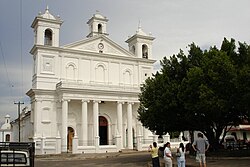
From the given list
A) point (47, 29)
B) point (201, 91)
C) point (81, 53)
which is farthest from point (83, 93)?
point (201, 91)

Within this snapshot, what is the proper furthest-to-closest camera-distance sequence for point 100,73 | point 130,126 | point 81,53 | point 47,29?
point 100,73 < point 81,53 < point 47,29 < point 130,126

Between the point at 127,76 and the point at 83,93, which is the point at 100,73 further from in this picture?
the point at 83,93

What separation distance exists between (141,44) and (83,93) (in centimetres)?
1347

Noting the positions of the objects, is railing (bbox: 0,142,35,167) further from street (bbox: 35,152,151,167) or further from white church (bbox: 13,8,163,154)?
white church (bbox: 13,8,163,154)

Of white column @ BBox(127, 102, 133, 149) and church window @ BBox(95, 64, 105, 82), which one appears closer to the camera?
white column @ BBox(127, 102, 133, 149)

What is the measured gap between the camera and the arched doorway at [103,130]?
42066mm

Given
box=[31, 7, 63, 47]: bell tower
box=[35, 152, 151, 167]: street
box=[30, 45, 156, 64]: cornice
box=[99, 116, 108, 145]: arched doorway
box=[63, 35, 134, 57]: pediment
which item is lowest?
box=[35, 152, 151, 167]: street

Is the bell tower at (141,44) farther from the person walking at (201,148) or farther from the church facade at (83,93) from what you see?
the person walking at (201,148)

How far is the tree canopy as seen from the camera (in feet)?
65.2

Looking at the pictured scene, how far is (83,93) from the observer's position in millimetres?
38469

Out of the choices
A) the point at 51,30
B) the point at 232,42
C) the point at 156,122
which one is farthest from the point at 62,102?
the point at 232,42

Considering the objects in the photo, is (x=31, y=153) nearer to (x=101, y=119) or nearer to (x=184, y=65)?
(x=184, y=65)

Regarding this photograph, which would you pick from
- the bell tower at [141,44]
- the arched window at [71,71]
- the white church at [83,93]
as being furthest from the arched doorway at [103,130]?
the bell tower at [141,44]

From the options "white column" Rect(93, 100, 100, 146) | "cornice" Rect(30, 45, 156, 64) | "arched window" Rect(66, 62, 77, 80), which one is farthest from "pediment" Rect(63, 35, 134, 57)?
"white column" Rect(93, 100, 100, 146)
